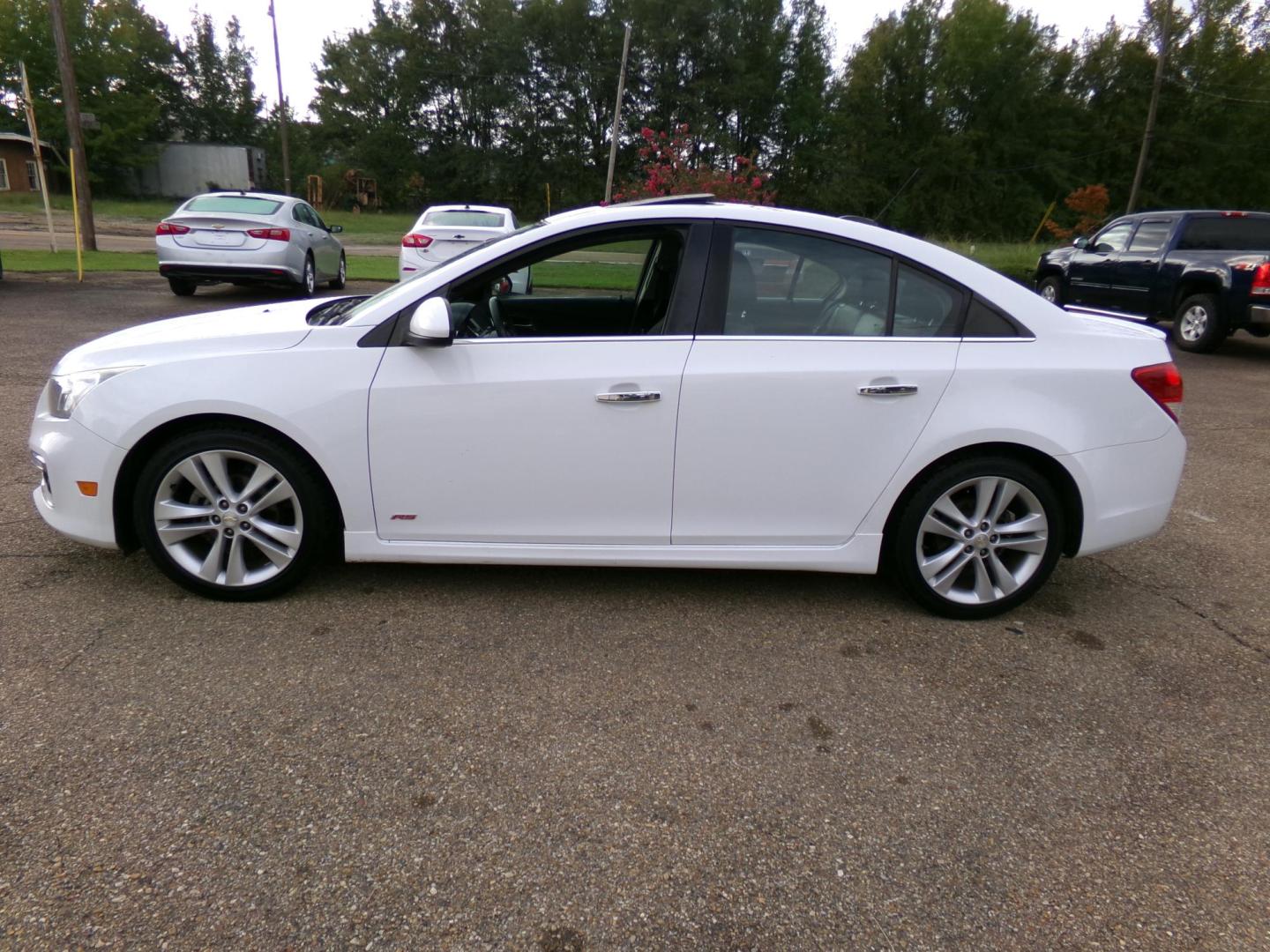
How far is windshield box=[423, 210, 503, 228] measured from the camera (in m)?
12.9

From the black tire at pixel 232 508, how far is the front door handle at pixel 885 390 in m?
2.14

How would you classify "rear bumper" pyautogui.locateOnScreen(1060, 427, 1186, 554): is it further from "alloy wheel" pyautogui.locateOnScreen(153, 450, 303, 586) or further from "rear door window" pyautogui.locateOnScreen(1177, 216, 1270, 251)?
"rear door window" pyautogui.locateOnScreen(1177, 216, 1270, 251)

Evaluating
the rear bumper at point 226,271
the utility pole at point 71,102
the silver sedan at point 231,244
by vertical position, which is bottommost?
the rear bumper at point 226,271

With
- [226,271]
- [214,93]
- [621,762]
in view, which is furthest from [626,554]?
[214,93]

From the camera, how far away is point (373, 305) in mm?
3521

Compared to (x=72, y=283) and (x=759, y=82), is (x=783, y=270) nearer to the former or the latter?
(x=72, y=283)

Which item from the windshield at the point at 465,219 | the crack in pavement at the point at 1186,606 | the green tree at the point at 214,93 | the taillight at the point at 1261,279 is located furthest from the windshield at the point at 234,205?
the green tree at the point at 214,93

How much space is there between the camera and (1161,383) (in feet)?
11.6

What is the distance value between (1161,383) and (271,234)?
1197cm

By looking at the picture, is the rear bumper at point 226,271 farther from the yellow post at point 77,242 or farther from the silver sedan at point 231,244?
the yellow post at point 77,242

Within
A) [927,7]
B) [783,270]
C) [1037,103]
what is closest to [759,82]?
[927,7]

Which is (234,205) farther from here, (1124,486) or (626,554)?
(1124,486)

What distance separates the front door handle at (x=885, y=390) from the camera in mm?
3379

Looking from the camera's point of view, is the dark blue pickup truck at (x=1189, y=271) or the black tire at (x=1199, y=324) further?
the black tire at (x=1199, y=324)
